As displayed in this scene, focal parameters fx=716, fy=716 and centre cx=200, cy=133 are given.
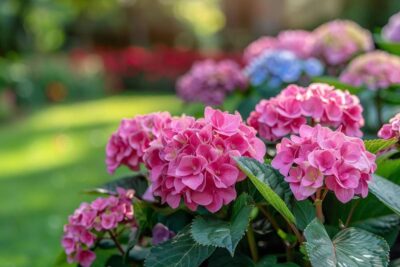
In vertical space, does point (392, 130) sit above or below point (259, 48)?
above

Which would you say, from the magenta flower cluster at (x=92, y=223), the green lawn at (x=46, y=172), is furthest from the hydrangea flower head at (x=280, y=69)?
the magenta flower cluster at (x=92, y=223)

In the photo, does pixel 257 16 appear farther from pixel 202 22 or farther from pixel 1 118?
pixel 202 22

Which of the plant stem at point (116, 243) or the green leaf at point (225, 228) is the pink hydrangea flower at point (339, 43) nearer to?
the plant stem at point (116, 243)

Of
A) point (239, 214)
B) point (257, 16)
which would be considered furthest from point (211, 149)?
point (257, 16)

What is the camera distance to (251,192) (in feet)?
4.98

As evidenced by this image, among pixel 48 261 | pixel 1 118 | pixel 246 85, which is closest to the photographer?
pixel 246 85

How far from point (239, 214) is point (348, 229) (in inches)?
9.0

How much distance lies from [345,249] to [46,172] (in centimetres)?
554

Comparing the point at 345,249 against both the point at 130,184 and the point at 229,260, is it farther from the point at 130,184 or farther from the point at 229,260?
the point at 130,184

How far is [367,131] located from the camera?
9.04 ft

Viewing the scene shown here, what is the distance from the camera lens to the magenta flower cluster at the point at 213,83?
10.8ft

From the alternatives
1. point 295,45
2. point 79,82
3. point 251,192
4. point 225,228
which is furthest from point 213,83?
point 79,82

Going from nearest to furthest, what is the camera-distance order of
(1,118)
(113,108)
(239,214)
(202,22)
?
1. (239,214)
2. (1,118)
3. (113,108)
4. (202,22)

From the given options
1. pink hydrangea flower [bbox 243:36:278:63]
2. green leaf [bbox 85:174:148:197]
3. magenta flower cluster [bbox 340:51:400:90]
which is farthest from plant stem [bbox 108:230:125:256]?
pink hydrangea flower [bbox 243:36:278:63]
